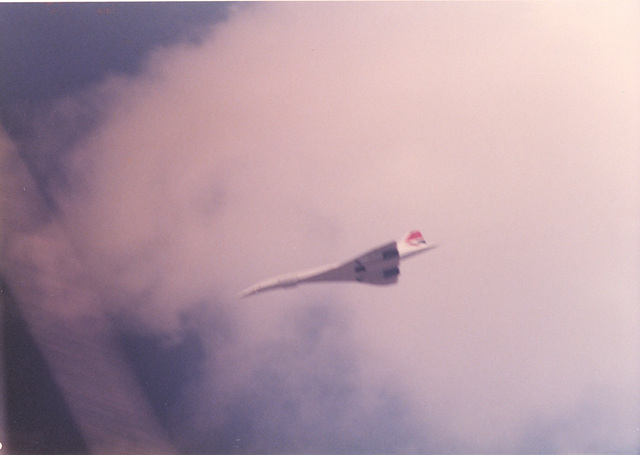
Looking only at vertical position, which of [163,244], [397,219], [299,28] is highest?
[299,28]

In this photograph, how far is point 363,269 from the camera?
10.9 ft

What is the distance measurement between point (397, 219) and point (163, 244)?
6.23ft

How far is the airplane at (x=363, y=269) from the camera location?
331 centimetres

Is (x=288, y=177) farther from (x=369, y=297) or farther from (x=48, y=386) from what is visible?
(x=48, y=386)

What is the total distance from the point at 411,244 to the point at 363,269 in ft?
1.42

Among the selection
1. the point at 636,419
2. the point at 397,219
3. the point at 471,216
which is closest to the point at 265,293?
the point at 397,219

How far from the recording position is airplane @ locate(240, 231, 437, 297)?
130 inches

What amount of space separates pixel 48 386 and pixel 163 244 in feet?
4.88

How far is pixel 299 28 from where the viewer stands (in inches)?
132

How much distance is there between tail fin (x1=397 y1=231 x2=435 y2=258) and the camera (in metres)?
3.31

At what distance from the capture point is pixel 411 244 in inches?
131

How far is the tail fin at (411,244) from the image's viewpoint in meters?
3.31

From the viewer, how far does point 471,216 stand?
11.0 feet

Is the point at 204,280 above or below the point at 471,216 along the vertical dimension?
above
